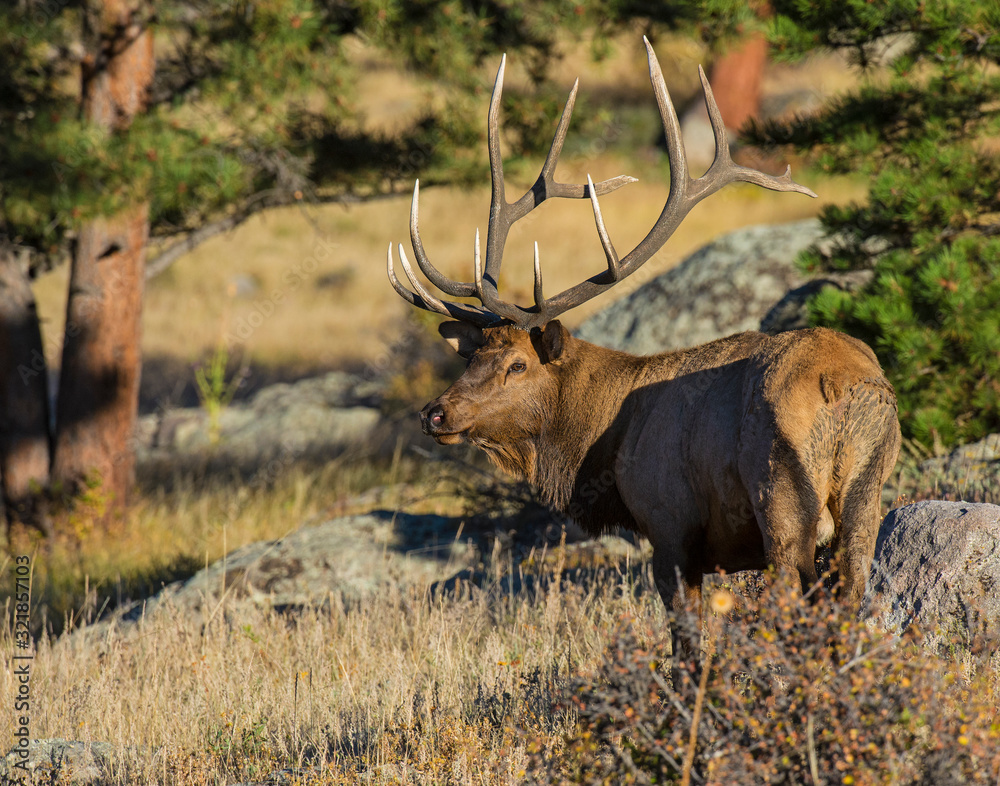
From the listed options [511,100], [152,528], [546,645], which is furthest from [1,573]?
[511,100]

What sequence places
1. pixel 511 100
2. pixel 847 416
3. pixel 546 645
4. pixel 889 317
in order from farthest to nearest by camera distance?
pixel 511 100, pixel 889 317, pixel 546 645, pixel 847 416

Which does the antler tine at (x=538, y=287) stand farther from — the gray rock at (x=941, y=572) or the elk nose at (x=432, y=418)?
the gray rock at (x=941, y=572)

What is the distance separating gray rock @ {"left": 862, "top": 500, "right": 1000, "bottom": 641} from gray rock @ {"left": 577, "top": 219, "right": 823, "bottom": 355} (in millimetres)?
4414

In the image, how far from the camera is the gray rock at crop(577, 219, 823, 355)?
9.08 m

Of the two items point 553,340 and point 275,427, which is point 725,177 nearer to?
point 553,340

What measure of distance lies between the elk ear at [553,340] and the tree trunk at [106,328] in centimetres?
507

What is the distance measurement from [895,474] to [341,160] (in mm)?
5500

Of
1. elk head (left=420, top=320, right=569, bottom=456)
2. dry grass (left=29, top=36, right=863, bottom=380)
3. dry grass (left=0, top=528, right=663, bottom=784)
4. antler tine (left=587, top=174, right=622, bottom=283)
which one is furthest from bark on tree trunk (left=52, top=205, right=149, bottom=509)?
dry grass (left=29, top=36, right=863, bottom=380)

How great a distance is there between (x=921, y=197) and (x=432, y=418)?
3.80 metres

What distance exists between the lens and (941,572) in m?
4.45

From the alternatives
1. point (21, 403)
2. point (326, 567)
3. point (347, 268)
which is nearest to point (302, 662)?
point (326, 567)

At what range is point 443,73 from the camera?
27.6ft

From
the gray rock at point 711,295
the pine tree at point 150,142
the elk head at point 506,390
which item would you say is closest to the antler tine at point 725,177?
the elk head at point 506,390

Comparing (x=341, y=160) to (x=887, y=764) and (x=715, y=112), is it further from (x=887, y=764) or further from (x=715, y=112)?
(x=887, y=764)
